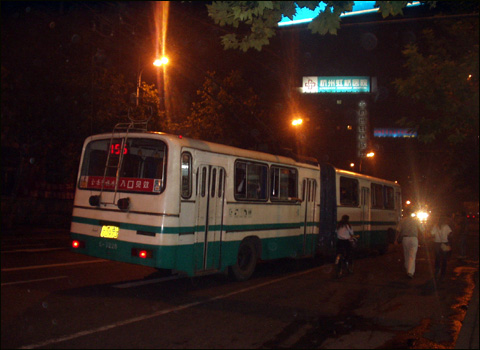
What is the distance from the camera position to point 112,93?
829 inches

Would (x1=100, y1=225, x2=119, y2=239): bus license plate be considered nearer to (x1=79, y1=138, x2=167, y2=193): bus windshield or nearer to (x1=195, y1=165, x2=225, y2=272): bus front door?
(x1=79, y1=138, x2=167, y2=193): bus windshield

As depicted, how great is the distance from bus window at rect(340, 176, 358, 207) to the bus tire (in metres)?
5.53

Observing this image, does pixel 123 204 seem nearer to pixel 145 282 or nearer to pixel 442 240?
pixel 145 282

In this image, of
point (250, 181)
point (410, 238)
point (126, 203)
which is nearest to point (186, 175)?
point (126, 203)

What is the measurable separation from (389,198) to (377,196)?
172 centimetres

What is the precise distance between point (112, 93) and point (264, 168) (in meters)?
11.9

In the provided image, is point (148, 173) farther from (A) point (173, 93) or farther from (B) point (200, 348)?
(A) point (173, 93)

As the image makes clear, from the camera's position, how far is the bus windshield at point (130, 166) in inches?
348

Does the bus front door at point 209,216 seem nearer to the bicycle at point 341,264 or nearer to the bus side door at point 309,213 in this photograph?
the bicycle at point 341,264

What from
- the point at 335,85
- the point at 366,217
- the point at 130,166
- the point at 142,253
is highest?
the point at 335,85

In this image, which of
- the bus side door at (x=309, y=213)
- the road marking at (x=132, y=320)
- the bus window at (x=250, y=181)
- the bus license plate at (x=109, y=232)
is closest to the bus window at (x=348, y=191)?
the bus side door at (x=309, y=213)

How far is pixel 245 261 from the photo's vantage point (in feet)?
36.1

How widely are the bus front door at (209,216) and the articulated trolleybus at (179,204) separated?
0.02m

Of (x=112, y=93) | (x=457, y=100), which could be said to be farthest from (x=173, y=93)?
(x=457, y=100)
